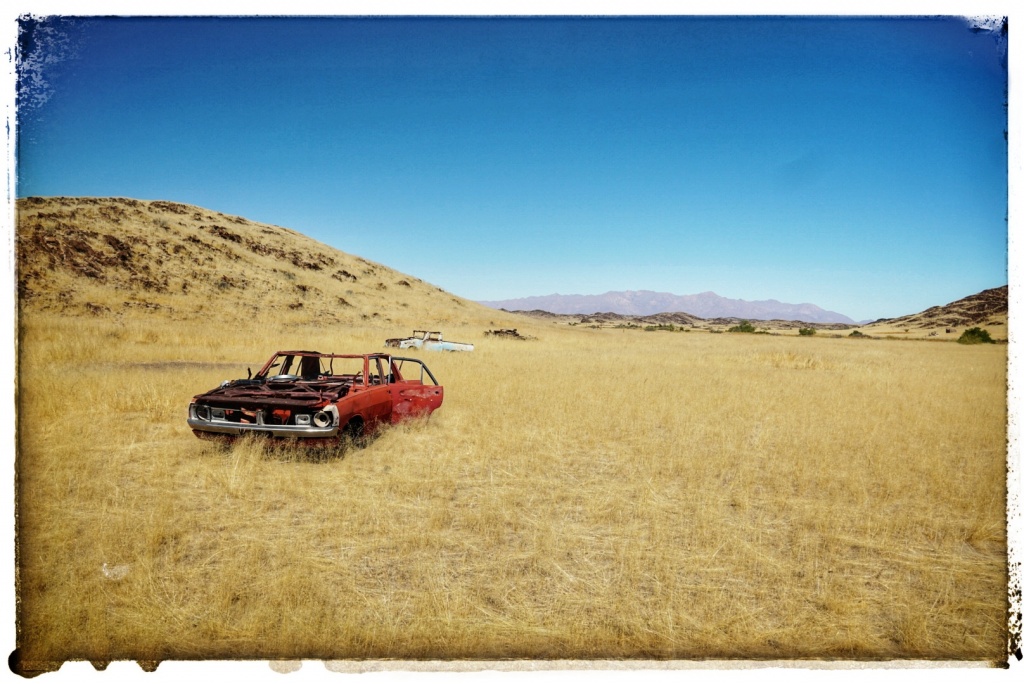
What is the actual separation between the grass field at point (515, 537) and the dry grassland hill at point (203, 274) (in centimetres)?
1961

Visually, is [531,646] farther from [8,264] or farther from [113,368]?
[113,368]

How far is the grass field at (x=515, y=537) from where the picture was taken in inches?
104

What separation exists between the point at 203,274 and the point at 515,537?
41.7 m

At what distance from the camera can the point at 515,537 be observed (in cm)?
414

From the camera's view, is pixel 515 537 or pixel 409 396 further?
pixel 409 396

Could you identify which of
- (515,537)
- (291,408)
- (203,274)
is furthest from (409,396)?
(203,274)

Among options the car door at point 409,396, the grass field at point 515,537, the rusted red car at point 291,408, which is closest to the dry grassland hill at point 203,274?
the rusted red car at point 291,408

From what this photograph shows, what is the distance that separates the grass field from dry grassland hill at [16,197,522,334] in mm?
19612

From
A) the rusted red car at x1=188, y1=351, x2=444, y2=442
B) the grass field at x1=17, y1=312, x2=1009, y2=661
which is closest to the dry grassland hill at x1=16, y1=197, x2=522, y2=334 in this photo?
the rusted red car at x1=188, y1=351, x2=444, y2=442

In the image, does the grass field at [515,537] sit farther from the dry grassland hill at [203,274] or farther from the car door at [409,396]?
the dry grassland hill at [203,274]

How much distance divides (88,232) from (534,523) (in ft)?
144

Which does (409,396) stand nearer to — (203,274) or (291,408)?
(291,408)

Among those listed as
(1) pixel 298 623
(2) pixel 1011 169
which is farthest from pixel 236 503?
(2) pixel 1011 169

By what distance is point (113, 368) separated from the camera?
39.9ft
